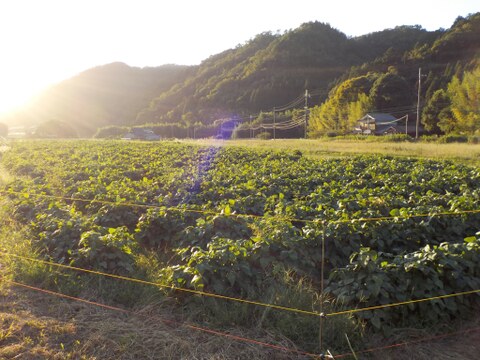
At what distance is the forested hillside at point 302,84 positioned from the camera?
56.0 meters

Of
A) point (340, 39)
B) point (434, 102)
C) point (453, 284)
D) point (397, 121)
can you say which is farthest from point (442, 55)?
point (453, 284)

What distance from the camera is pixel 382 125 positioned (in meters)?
53.8

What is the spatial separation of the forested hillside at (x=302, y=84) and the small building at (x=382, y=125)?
2.04m

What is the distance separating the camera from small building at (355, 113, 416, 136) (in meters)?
52.9

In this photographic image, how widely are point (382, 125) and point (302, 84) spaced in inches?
1326

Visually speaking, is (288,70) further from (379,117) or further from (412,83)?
(379,117)

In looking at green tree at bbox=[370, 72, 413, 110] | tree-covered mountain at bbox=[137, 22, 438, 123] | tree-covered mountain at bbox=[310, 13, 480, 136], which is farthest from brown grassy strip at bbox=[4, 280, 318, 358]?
tree-covered mountain at bbox=[137, 22, 438, 123]

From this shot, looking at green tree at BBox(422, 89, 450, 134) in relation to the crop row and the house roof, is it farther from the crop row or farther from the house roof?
the crop row

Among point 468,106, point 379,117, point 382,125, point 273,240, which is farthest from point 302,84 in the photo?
point 273,240

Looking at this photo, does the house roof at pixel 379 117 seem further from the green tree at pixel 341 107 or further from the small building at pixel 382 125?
the green tree at pixel 341 107

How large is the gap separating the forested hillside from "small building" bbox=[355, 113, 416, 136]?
2.04 meters

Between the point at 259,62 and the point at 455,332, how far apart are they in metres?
93.4

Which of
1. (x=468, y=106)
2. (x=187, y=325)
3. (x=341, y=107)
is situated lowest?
(x=187, y=325)

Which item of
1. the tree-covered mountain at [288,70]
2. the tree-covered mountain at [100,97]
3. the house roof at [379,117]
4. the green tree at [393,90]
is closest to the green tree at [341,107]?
the green tree at [393,90]
